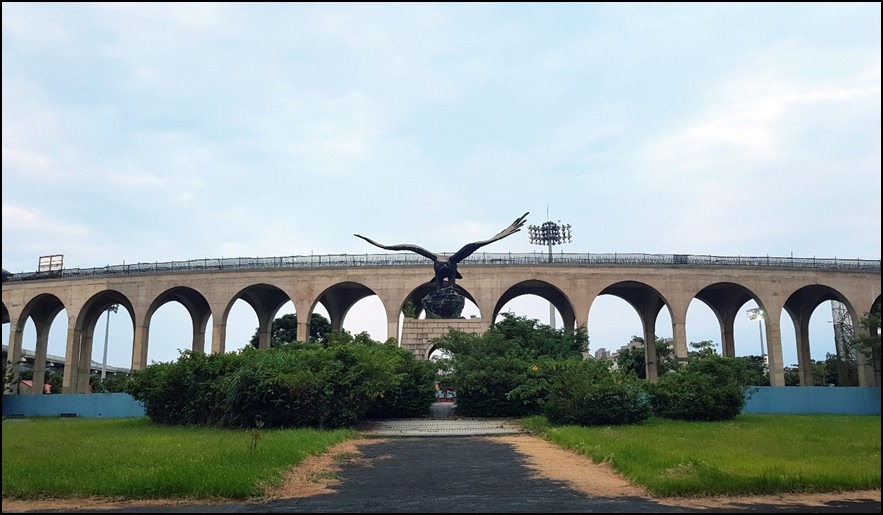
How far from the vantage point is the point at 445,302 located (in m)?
27.0

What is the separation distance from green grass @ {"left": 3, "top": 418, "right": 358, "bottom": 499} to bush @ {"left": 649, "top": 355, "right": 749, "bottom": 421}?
32.2ft

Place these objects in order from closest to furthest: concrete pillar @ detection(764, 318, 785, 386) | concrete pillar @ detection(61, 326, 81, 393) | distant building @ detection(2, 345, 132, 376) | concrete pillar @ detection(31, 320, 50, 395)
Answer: concrete pillar @ detection(764, 318, 785, 386) → concrete pillar @ detection(61, 326, 81, 393) → concrete pillar @ detection(31, 320, 50, 395) → distant building @ detection(2, 345, 132, 376)

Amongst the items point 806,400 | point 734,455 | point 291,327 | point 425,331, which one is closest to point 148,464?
point 734,455

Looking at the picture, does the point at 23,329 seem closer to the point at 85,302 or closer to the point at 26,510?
the point at 85,302

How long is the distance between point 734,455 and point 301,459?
708 cm

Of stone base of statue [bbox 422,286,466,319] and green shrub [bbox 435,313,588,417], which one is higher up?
stone base of statue [bbox 422,286,466,319]

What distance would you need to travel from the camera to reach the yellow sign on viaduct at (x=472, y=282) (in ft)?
114

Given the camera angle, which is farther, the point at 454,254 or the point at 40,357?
the point at 40,357

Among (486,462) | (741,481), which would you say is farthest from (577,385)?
(741,481)

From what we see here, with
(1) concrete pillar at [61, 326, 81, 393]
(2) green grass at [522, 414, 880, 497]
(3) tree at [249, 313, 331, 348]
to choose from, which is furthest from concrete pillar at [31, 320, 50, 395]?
(2) green grass at [522, 414, 880, 497]

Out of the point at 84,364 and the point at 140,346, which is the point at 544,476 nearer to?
the point at 140,346

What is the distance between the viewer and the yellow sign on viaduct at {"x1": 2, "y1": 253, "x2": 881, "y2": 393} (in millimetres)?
34781

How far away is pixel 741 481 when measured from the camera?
8508 mm

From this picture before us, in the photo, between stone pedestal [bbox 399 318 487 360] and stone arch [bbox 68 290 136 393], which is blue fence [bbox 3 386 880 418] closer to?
stone pedestal [bbox 399 318 487 360]
